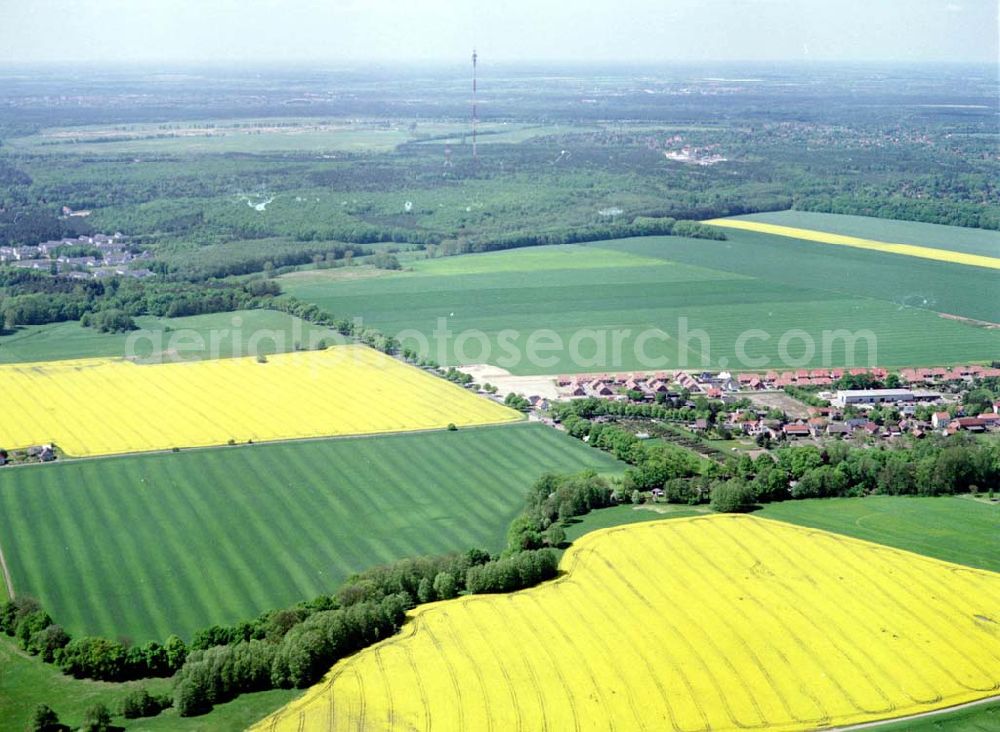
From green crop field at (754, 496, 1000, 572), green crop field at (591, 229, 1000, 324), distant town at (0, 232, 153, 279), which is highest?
green crop field at (591, 229, 1000, 324)

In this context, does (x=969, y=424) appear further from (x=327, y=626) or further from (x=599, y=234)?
(x=599, y=234)

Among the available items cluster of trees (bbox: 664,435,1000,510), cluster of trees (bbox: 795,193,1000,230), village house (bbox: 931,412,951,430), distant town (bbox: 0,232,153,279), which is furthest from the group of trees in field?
cluster of trees (bbox: 795,193,1000,230)

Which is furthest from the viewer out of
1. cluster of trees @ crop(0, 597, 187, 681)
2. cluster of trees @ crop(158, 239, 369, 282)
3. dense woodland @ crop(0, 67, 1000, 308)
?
dense woodland @ crop(0, 67, 1000, 308)

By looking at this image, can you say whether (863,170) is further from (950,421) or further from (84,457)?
(84,457)

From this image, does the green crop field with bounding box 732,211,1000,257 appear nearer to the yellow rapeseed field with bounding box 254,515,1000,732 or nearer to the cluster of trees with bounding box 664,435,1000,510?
the cluster of trees with bounding box 664,435,1000,510

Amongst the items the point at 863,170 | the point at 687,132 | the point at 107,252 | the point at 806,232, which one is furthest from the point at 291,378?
the point at 687,132

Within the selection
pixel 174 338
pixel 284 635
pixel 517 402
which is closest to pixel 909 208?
pixel 517 402
